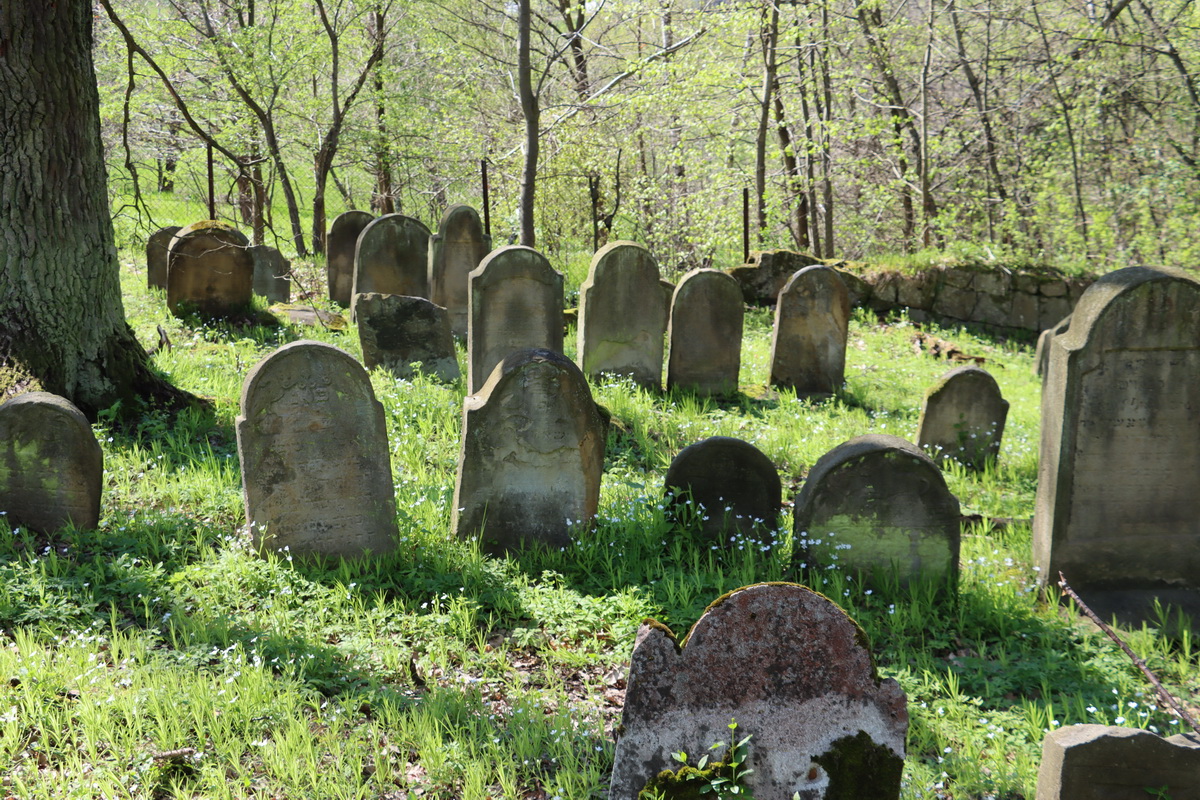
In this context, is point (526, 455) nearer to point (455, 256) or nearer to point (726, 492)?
point (726, 492)

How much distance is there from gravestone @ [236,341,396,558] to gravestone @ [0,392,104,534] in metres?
1.02

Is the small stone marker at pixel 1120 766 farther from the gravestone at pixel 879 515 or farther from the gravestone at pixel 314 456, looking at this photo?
the gravestone at pixel 314 456

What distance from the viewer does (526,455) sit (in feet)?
17.5

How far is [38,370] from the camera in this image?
6535mm

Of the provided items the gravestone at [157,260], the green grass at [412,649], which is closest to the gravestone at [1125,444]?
the green grass at [412,649]

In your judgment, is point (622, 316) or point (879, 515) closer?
point (879, 515)

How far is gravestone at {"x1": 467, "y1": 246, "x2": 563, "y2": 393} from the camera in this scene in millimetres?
8086

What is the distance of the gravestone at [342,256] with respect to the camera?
42.0ft

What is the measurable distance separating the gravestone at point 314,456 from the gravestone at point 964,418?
14.8 ft

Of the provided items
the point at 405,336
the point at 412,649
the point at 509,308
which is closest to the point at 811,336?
the point at 509,308

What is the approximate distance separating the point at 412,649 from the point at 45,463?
2.52 metres

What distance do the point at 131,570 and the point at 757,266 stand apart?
437 inches

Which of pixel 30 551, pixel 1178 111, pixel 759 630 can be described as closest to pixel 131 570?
pixel 30 551

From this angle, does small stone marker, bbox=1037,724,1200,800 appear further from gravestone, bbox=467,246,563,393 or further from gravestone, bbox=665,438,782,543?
gravestone, bbox=467,246,563,393
